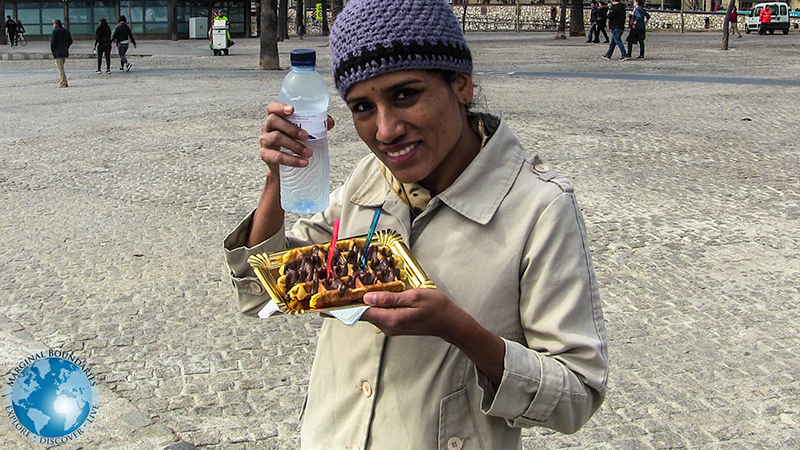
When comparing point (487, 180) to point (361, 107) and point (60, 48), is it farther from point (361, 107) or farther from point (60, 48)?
point (60, 48)

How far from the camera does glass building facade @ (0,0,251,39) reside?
142 ft

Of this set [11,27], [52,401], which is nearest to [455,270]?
[52,401]

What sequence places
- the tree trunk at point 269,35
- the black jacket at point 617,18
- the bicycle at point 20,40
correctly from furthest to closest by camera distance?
the bicycle at point 20,40 < the black jacket at point 617,18 < the tree trunk at point 269,35

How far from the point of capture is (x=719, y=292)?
5.19m

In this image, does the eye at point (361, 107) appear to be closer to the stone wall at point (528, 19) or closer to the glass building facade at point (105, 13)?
the glass building facade at point (105, 13)

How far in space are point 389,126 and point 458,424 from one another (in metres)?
0.63

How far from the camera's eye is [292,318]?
4.94 m

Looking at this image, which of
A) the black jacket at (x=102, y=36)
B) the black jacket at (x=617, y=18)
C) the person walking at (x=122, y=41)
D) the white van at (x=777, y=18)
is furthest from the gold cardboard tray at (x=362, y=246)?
the white van at (x=777, y=18)

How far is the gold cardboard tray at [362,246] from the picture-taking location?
1.67 meters

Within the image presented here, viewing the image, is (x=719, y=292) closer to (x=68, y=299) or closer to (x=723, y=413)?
(x=723, y=413)

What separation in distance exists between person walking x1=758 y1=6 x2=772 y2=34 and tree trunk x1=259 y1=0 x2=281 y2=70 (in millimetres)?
29678

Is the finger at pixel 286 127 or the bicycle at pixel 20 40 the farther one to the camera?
the bicycle at pixel 20 40

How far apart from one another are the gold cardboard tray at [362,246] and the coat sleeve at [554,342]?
0.22 meters

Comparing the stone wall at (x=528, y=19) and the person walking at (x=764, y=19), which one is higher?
the stone wall at (x=528, y=19)
